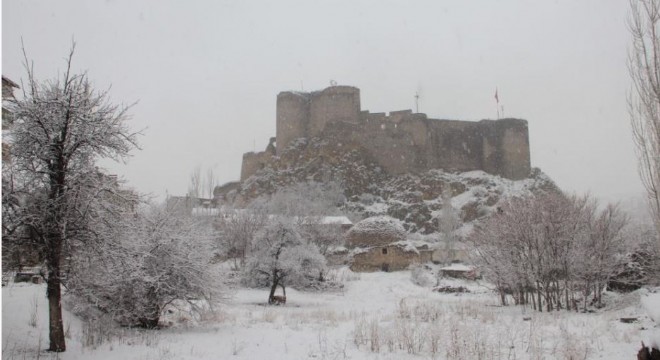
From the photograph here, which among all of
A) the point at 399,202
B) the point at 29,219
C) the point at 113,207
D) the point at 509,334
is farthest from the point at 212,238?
the point at 399,202

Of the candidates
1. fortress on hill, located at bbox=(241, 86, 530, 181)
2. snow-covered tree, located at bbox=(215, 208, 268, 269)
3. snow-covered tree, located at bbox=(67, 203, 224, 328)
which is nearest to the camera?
snow-covered tree, located at bbox=(67, 203, 224, 328)

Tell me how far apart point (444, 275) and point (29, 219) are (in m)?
28.8

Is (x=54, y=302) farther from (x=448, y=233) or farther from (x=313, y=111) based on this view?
(x=313, y=111)

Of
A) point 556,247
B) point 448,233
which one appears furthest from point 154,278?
point 448,233

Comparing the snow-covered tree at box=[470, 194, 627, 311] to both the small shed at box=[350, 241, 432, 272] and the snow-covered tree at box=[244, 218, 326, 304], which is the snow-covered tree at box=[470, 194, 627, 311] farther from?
the small shed at box=[350, 241, 432, 272]

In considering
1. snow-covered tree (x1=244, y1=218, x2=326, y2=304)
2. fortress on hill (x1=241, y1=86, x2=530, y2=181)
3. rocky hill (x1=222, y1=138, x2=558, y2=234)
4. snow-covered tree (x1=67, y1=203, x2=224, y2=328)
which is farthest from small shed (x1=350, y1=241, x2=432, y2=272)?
fortress on hill (x1=241, y1=86, x2=530, y2=181)

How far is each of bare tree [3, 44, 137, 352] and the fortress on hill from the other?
58.1 m

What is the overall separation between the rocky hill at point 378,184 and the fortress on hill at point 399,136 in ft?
4.61

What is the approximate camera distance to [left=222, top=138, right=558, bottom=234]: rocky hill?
204 feet

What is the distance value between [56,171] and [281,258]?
44.8 ft

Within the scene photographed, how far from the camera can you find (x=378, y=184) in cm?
6619

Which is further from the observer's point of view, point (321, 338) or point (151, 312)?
point (151, 312)

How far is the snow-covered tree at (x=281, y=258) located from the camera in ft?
69.8

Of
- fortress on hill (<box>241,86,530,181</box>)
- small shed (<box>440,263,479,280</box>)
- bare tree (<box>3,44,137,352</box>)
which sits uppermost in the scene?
fortress on hill (<box>241,86,530,181</box>)
